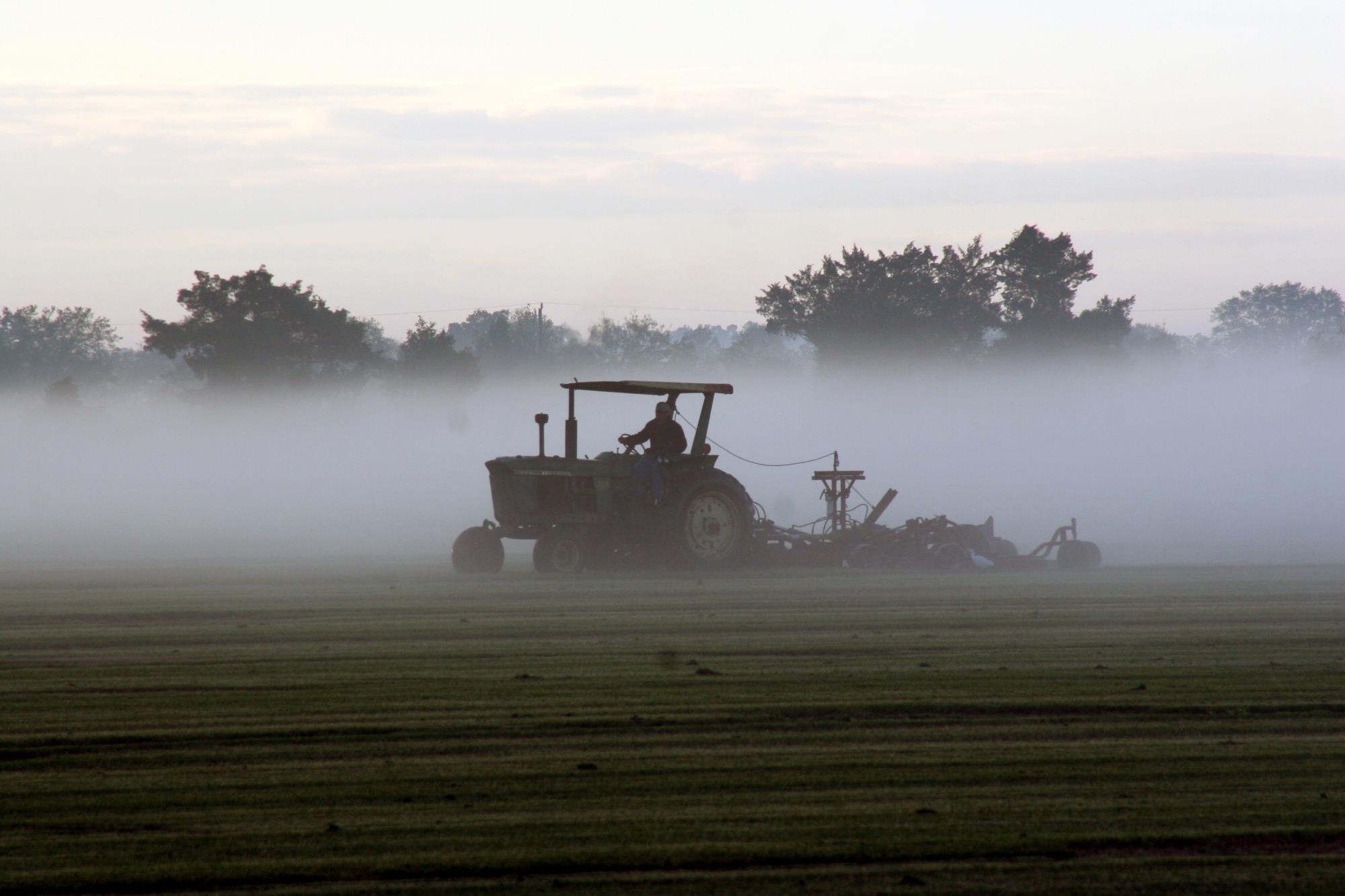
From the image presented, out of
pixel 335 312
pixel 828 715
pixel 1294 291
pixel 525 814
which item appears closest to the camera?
pixel 525 814

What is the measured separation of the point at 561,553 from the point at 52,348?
95058 millimetres

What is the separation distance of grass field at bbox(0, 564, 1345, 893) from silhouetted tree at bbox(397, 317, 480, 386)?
5109cm

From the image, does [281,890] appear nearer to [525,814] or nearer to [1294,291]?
[525,814]

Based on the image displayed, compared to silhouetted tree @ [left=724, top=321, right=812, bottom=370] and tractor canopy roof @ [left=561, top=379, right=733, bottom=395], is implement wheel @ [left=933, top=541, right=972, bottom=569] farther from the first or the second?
silhouetted tree @ [left=724, top=321, right=812, bottom=370]

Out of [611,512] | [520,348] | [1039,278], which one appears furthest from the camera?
[520,348]

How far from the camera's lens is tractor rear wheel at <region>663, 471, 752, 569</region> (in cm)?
1894

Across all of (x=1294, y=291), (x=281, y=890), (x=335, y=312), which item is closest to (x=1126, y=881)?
(x=281, y=890)

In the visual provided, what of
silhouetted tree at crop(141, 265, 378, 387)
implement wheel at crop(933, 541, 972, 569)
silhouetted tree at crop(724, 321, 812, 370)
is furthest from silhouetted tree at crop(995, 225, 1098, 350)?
implement wheel at crop(933, 541, 972, 569)

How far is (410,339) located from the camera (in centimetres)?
6350

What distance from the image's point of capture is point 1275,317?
158 meters

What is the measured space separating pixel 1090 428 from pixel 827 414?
8322mm

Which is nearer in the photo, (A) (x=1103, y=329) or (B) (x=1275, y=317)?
(A) (x=1103, y=329)

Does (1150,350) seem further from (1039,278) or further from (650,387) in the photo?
(650,387)

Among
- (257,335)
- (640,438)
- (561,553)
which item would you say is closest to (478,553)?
(561,553)
